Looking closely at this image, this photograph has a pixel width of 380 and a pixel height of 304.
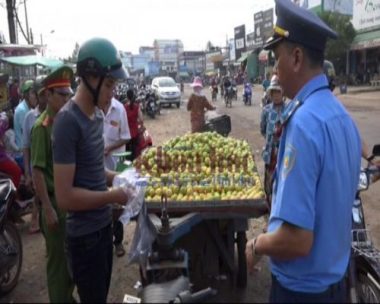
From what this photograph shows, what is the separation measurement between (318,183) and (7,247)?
3.52m

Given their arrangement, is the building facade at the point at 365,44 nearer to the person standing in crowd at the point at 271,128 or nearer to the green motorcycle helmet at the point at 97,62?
the person standing in crowd at the point at 271,128

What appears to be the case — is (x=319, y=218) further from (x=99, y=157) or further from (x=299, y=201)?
(x=99, y=157)

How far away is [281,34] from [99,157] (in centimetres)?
125

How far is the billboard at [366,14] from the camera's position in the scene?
3049 cm

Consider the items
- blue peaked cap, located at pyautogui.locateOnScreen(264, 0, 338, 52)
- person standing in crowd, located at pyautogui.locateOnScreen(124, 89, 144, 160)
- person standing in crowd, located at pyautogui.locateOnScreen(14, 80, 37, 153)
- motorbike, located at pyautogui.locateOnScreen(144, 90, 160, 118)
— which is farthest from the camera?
motorbike, located at pyautogui.locateOnScreen(144, 90, 160, 118)

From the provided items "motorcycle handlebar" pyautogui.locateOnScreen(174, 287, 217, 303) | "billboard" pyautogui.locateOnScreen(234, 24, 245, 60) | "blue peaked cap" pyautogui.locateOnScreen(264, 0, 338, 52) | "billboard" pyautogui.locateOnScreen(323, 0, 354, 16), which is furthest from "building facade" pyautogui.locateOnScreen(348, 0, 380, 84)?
"billboard" pyautogui.locateOnScreen(234, 24, 245, 60)

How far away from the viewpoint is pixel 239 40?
69250 millimetres

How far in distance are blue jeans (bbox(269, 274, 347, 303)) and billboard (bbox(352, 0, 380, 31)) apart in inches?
1250

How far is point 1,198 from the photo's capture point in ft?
13.7

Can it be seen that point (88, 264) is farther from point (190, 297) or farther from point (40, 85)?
point (40, 85)

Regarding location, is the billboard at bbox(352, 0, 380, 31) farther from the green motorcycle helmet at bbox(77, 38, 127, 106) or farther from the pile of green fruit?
the green motorcycle helmet at bbox(77, 38, 127, 106)

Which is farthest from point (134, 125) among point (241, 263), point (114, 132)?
point (241, 263)

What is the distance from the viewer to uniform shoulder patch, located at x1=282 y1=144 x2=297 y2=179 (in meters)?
1.61

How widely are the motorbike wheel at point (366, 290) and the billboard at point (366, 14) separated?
30.4 meters
